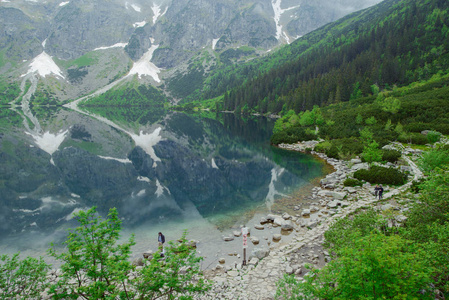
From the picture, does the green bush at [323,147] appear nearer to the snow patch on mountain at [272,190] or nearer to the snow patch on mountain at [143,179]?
the snow patch on mountain at [272,190]

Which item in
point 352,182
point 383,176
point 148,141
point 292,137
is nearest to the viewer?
point 383,176

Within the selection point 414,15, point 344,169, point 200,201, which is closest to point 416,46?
point 414,15

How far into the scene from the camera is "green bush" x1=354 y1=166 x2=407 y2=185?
26.3m

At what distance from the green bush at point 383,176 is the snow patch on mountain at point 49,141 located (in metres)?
59.9

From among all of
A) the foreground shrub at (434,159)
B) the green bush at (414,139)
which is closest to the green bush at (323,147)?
the green bush at (414,139)

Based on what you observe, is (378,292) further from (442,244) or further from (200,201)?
(200,201)

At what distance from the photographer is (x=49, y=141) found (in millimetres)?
63125

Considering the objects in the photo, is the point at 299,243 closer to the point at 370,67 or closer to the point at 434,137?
the point at 434,137

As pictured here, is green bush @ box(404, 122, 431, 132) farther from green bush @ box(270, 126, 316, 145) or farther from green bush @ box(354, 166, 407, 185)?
green bush @ box(354, 166, 407, 185)

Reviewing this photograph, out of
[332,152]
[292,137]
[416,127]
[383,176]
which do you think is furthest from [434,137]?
[292,137]

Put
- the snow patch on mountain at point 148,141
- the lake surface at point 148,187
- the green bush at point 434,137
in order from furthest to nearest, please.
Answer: the snow patch on mountain at point 148,141 → the green bush at point 434,137 → the lake surface at point 148,187

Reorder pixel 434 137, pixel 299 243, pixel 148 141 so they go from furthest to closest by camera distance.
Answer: pixel 148 141
pixel 434 137
pixel 299 243

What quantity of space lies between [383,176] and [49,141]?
74833 mm

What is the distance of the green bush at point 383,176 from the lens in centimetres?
2628
